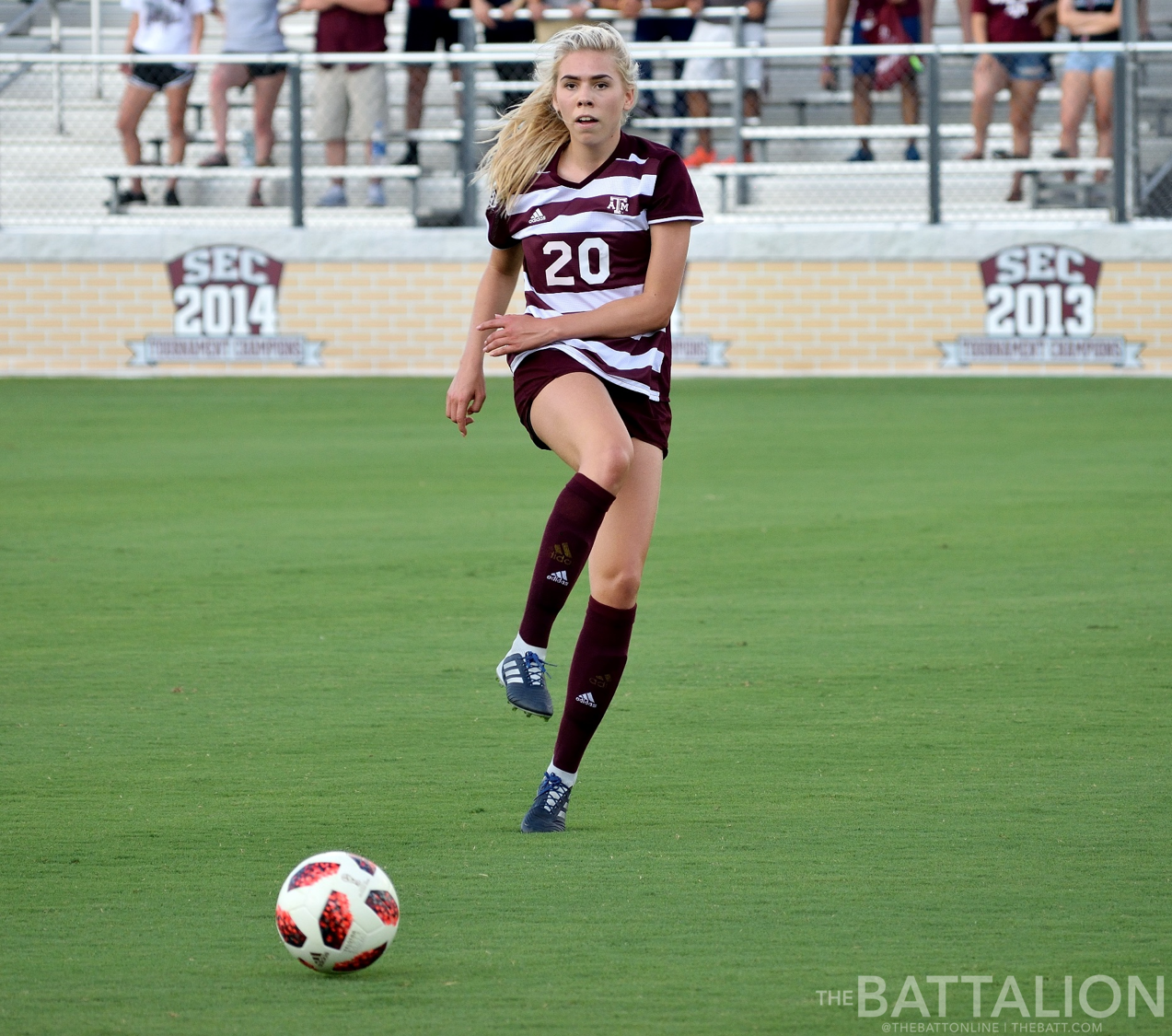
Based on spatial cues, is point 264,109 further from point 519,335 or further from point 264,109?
point 519,335

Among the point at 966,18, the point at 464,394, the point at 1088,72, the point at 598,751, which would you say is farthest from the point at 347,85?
the point at 464,394

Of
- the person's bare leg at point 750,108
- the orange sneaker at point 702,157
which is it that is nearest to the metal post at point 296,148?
the orange sneaker at point 702,157

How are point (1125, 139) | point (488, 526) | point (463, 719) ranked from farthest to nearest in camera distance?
1. point (1125, 139)
2. point (488, 526)
3. point (463, 719)

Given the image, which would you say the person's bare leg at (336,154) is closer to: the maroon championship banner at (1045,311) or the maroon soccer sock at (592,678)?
the maroon championship banner at (1045,311)

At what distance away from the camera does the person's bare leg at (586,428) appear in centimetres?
434

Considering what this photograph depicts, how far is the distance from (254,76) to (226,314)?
2.43 metres

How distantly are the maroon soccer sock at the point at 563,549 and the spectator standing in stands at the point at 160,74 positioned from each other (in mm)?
15642

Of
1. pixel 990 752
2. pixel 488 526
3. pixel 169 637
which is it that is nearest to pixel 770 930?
pixel 990 752

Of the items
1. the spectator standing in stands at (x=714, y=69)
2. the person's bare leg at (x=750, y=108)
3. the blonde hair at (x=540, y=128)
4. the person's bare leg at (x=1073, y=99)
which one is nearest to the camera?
the blonde hair at (x=540, y=128)

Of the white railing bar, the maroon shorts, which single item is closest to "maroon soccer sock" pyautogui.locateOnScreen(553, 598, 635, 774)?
the maroon shorts

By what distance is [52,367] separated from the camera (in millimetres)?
19094

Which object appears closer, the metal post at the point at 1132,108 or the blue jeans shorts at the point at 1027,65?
the metal post at the point at 1132,108

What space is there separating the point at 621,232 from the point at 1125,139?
14.0 m

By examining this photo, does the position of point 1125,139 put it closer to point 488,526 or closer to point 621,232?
point 488,526
